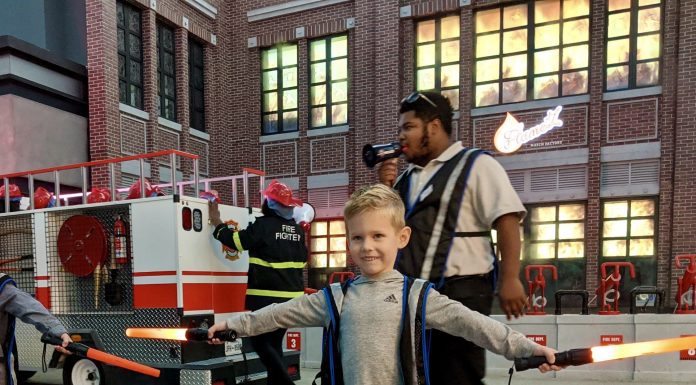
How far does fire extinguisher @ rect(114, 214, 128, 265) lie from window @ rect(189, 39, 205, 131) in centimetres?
944

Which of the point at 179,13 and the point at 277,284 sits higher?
the point at 179,13

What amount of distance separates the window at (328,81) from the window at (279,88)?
59cm

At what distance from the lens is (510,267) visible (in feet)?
7.31

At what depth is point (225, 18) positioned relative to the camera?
50.8ft

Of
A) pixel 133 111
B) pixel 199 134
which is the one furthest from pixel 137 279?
pixel 199 134

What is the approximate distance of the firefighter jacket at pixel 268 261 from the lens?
5.04 m

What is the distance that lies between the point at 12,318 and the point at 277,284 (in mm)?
2196

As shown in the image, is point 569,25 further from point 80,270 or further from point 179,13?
point 80,270

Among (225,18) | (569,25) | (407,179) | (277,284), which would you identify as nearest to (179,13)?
(225,18)

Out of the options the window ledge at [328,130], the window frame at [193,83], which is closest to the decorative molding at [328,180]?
the window ledge at [328,130]

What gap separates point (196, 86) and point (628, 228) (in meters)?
11.5

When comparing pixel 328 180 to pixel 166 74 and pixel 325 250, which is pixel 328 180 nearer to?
pixel 325 250

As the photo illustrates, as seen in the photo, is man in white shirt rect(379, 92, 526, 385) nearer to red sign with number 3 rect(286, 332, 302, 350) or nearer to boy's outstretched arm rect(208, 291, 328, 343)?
boy's outstretched arm rect(208, 291, 328, 343)

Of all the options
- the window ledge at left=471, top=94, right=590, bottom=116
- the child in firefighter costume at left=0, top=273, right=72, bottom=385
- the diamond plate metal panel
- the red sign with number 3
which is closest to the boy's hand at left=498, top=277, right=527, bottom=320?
the child in firefighter costume at left=0, top=273, right=72, bottom=385
